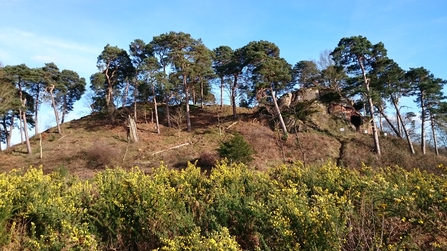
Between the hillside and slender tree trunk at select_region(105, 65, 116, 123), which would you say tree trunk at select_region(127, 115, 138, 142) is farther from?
slender tree trunk at select_region(105, 65, 116, 123)

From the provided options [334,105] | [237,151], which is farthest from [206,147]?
[334,105]

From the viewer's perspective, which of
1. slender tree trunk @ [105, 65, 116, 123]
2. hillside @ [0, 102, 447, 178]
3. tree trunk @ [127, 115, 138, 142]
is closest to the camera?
hillside @ [0, 102, 447, 178]

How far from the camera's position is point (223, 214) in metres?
4.88

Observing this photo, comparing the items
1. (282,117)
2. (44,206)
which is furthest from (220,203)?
(282,117)

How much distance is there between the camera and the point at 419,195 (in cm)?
421

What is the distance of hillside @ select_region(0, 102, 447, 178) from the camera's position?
77.0 ft

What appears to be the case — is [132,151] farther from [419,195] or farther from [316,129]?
[419,195]

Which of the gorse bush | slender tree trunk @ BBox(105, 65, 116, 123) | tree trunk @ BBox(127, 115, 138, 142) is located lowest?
the gorse bush

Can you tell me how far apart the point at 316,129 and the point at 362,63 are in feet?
25.1

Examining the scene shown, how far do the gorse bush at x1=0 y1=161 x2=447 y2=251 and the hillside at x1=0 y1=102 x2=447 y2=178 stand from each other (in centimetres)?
1470

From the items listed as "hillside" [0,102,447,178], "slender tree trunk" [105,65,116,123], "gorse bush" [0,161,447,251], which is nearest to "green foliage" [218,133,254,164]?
"hillside" [0,102,447,178]

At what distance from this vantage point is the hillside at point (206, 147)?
2348 centimetres

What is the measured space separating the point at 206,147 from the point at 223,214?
22772 mm

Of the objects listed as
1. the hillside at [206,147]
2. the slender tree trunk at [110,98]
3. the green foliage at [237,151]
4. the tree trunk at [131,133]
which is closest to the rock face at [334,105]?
the hillside at [206,147]
